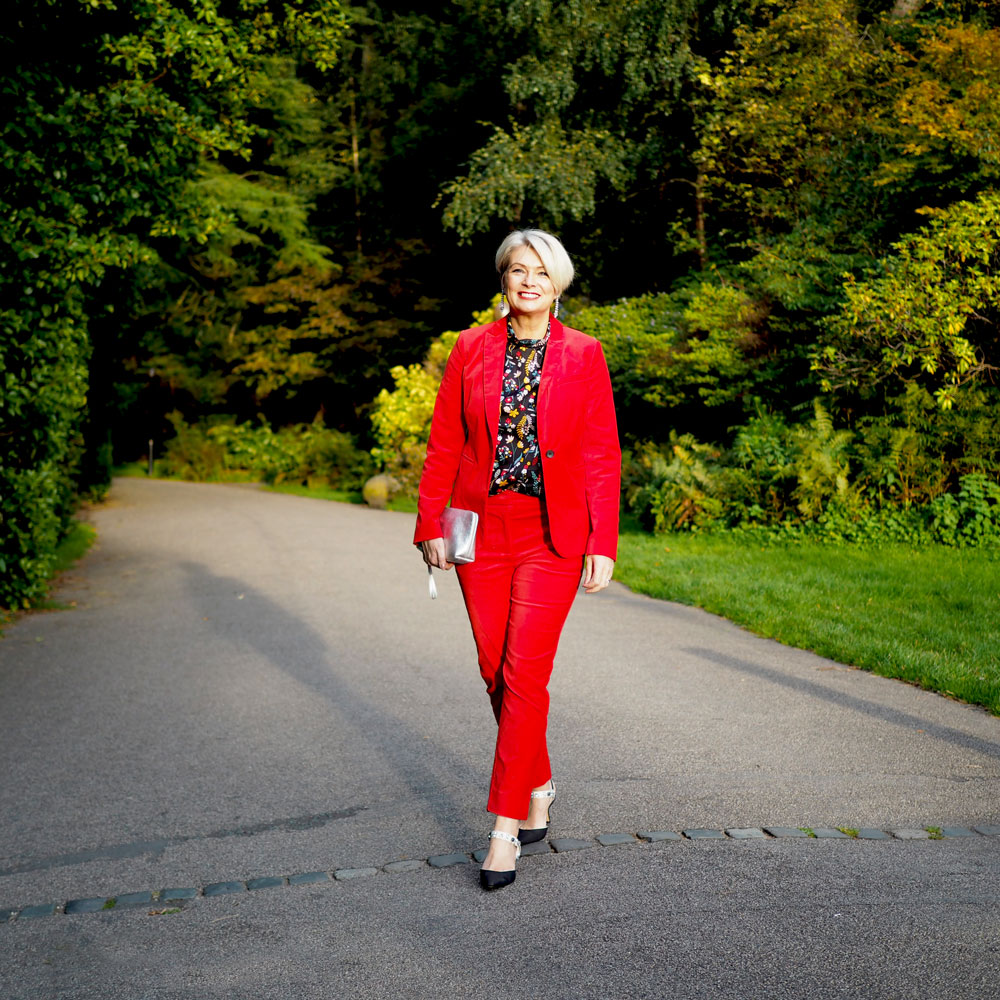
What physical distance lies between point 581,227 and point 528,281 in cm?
2175

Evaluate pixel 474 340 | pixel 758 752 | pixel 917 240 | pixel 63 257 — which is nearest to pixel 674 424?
pixel 917 240

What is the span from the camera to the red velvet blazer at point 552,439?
13.1 feet

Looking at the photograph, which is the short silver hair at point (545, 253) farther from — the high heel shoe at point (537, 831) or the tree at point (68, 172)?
the tree at point (68, 172)

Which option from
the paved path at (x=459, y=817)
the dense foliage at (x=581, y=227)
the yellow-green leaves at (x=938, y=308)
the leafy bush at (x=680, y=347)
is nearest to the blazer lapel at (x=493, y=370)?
the paved path at (x=459, y=817)

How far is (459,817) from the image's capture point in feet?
14.8

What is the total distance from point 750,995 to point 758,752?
2381mm

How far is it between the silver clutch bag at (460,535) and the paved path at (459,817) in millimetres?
1119

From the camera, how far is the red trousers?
3938 mm

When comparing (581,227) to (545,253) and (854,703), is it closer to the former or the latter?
(854,703)

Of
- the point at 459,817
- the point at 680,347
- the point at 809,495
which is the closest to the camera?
the point at 459,817

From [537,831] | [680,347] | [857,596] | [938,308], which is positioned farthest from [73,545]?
[537,831]

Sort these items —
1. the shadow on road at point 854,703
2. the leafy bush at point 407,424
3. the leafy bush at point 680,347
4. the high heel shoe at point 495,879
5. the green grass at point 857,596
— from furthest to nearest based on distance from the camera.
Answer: the leafy bush at point 407,424
the leafy bush at point 680,347
the green grass at point 857,596
the shadow on road at point 854,703
the high heel shoe at point 495,879

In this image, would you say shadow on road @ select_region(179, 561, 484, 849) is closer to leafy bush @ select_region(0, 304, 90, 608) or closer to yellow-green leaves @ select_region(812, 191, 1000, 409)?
leafy bush @ select_region(0, 304, 90, 608)

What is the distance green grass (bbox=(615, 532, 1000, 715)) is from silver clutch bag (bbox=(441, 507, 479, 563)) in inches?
139
